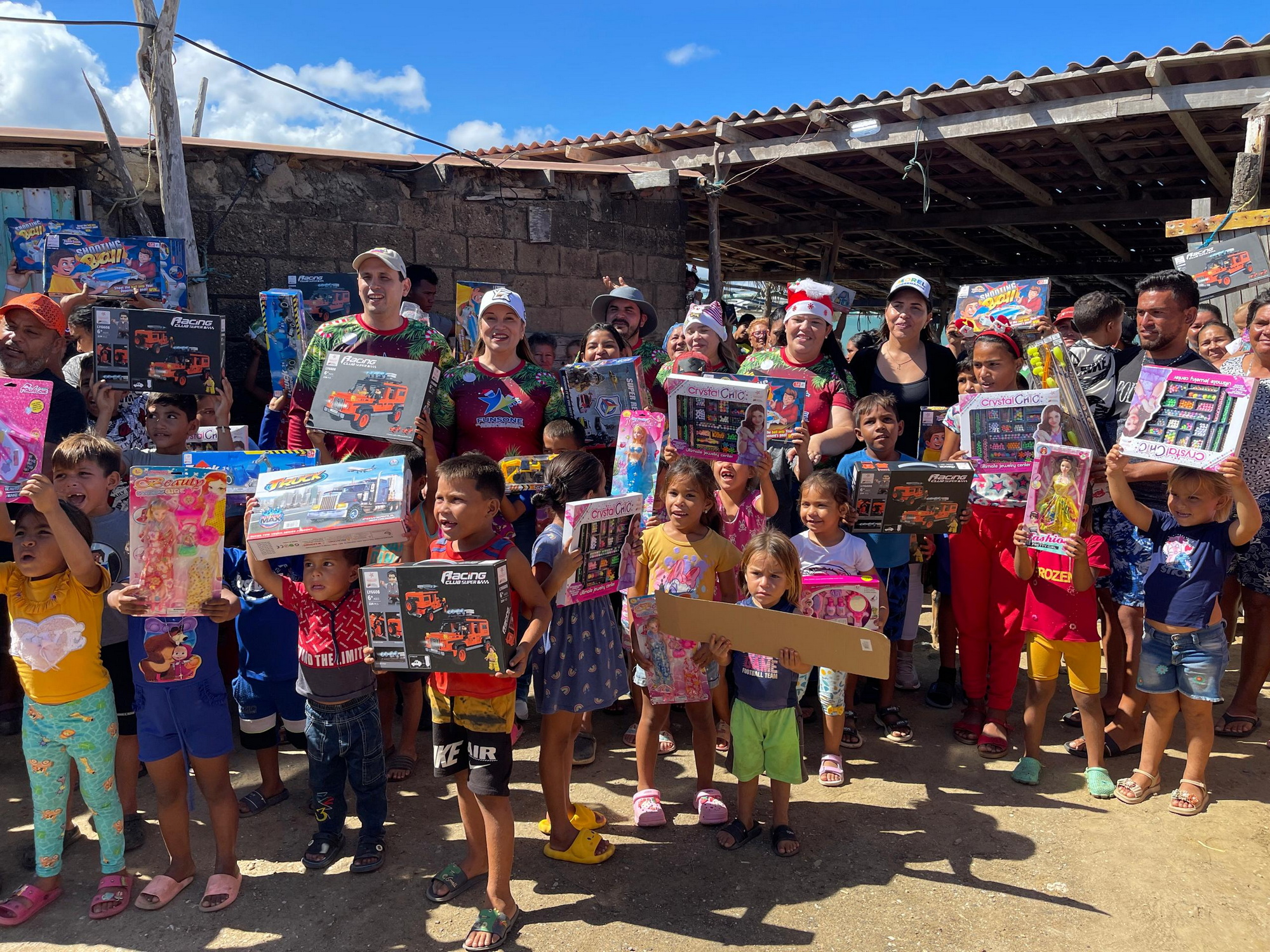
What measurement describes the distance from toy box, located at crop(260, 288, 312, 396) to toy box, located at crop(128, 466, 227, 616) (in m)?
2.86

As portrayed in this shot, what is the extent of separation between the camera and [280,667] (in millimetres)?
3523

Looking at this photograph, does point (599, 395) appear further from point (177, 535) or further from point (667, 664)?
point (177, 535)

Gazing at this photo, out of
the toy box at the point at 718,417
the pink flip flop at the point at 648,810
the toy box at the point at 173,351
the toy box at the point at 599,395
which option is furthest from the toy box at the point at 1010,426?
the toy box at the point at 173,351

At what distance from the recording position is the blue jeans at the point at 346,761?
3.14 metres

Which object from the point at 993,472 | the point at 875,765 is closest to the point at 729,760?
the point at 875,765

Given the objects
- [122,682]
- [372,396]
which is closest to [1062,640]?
[372,396]

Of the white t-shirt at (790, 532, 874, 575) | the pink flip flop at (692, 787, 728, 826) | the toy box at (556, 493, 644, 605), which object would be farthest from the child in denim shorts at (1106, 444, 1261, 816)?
the toy box at (556, 493, 644, 605)

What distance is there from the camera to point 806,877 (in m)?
3.12

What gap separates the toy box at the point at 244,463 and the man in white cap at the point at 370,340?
11.1 inches

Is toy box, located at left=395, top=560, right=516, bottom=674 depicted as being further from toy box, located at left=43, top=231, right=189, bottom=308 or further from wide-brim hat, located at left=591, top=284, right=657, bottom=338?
toy box, located at left=43, top=231, right=189, bottom=308

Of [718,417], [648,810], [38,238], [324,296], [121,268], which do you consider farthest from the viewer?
[324,296]

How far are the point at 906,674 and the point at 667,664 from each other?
6.43 feet

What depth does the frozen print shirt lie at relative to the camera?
3977mm

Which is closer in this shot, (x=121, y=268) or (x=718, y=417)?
(x=718, y=417)
